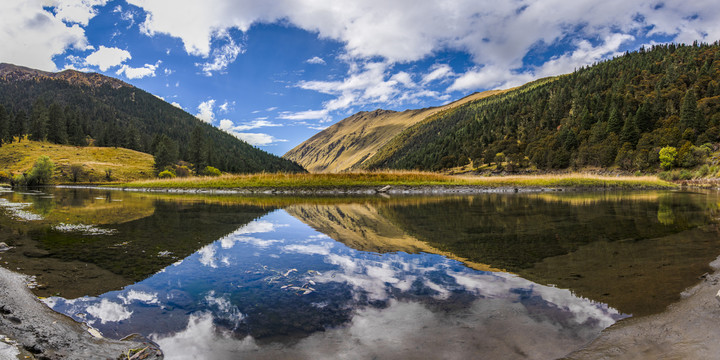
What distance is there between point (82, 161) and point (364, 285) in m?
118

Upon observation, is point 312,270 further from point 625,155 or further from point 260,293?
point 625,155

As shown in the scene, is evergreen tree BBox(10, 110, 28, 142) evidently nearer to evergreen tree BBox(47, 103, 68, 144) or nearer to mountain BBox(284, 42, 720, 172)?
evergreen tree BBox(47, 103, 68, 144)

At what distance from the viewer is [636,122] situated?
9994 cm

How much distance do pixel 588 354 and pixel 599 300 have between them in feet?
7.23

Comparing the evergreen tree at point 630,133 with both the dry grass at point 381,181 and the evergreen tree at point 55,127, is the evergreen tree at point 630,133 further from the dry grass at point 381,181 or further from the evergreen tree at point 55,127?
the evergreen tree at point 55,127

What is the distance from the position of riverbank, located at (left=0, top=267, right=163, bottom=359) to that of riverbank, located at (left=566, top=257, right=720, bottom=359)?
5.67m

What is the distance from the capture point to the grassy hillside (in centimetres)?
8619

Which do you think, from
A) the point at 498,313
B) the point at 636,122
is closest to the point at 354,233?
the point at 498,313

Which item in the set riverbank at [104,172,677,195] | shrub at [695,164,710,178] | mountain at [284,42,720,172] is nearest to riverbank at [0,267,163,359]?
riverbank at [104,172,677,195]

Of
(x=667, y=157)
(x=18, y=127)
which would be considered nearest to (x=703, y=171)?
(x=667, y=157)

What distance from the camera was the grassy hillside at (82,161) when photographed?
283 ft

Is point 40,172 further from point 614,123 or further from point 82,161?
point 614,123

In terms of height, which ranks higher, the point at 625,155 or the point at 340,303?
the point at 625,155

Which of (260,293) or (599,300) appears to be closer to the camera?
(599,300)
